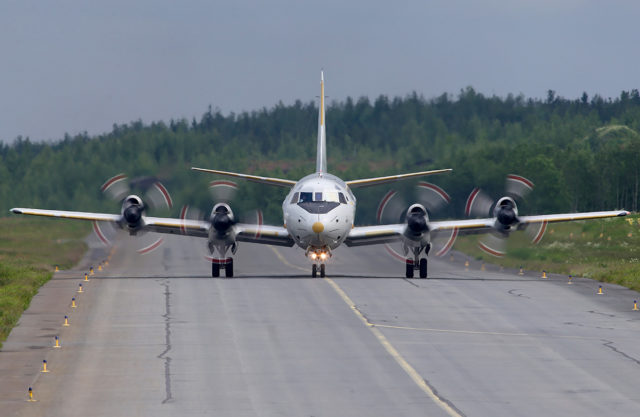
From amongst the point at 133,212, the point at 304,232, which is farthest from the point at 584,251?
the point at 133,212

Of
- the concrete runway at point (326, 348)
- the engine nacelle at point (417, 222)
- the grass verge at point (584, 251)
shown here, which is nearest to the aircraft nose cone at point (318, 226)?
the concrete runway at point (326, 348)

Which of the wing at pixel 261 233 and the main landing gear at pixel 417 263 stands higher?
the wing at pixel 261 233

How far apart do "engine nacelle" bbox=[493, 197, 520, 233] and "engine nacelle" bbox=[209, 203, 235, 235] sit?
1100 centimetres

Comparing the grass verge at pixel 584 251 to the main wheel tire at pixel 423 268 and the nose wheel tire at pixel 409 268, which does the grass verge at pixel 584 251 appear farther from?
the nose wheel tire at pixel 409 268

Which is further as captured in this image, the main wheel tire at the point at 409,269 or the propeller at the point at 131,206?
the main wheel tire at the point at 409,269

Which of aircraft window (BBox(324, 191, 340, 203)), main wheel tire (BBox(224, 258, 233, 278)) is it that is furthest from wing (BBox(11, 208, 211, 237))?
aircraft window (BBox(324, 191, 340, 203))

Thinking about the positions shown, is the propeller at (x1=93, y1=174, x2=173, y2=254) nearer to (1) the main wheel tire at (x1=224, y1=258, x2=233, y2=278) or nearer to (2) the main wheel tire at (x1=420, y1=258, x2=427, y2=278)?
(1) the main wheel tire at (x1=224, y1=258, x2=233, y2=278)

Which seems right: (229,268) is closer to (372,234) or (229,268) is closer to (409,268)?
(372,234)

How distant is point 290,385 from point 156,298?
15452 mm

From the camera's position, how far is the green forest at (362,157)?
79.9 metres

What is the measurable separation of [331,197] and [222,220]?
4.87 metres

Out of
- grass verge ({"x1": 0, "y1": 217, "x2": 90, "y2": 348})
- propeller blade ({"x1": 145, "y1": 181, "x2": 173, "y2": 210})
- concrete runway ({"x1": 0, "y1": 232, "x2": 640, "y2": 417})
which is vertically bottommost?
grass verge ({"x1": 0, "y1": 217, "x2": 90, "y2": 348})

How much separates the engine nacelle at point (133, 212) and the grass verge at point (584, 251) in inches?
770

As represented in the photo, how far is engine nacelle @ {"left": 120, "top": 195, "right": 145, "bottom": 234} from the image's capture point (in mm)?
43188
